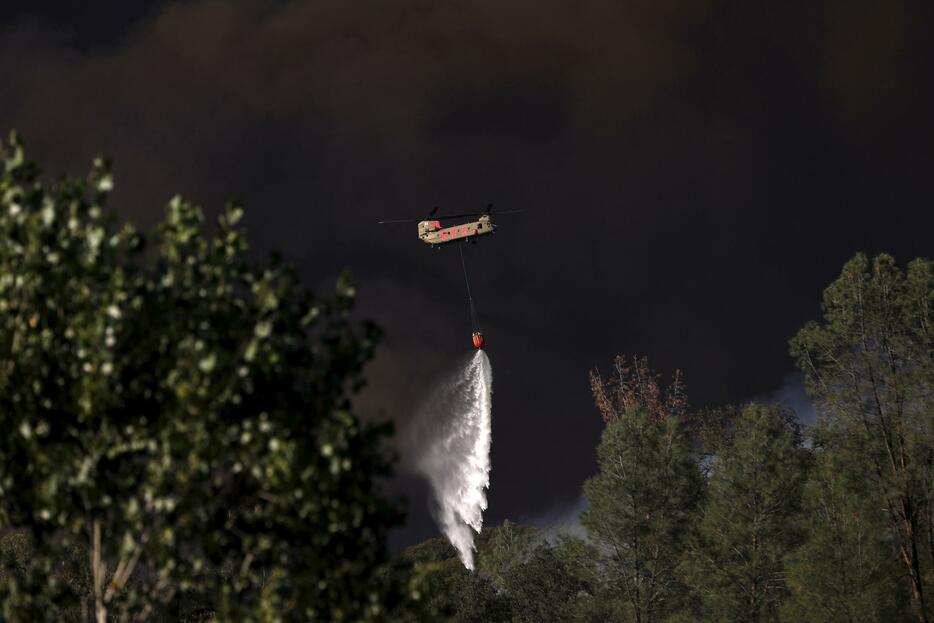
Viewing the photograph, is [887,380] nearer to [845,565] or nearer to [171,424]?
[845,565]

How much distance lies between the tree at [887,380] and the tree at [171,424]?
5596cm

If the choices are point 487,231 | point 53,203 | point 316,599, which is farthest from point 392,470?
point 487,231

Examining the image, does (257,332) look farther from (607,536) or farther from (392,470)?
(607,536)

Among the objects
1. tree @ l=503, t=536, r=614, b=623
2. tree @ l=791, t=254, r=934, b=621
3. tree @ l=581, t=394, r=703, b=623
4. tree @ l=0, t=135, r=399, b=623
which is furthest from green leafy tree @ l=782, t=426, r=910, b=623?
tree @ l=0, t=135, r=399, b=623

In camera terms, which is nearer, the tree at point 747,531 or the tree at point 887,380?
the tree at point 887,380

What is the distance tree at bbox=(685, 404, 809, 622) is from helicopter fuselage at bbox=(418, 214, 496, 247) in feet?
Answer: 87.4

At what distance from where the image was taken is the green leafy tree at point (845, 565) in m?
62.7

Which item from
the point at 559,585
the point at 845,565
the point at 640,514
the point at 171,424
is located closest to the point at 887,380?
the point at 845,565

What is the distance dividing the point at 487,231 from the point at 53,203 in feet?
250

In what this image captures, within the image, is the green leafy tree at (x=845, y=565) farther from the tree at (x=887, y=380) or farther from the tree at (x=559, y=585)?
the tree at (x=559, y=585)

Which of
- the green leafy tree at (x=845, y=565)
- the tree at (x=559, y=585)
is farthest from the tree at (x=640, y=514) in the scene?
the green leafy tree at (x=845, y=565)

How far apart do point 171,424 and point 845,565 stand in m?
53.9

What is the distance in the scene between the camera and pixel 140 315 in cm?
1772

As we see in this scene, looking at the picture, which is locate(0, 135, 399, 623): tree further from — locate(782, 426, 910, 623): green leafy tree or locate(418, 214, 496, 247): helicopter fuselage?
locate(418, 214, 496, 247): helicopter fuselage
